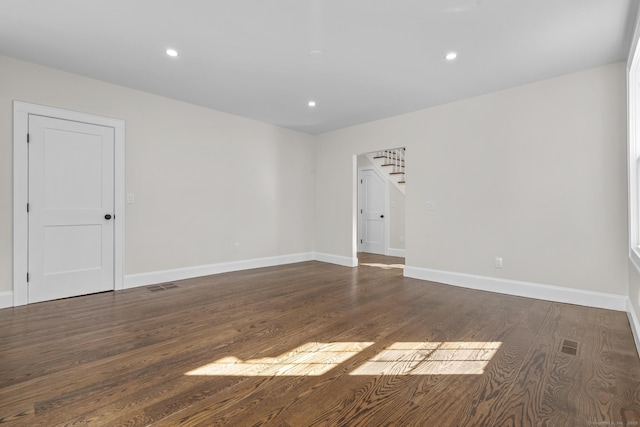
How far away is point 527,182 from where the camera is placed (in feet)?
12.2

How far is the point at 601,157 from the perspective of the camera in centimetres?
326

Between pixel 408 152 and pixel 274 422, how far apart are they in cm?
422

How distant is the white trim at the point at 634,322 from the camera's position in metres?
2.33

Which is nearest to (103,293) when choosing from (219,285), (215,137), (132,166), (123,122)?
(219,285)

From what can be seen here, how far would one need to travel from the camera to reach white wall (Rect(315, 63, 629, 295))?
324 cm

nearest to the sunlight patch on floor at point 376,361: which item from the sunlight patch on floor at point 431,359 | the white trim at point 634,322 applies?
the sunlight patch on floor at point 431,359

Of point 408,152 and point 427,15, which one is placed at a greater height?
point 427,15

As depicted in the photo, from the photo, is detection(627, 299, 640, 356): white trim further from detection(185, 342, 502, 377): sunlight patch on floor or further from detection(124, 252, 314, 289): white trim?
detection(124, 252, 314, 289): white trim

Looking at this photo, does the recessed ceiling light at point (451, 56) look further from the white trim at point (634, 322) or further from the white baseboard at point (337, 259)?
the white baseboard at point (337, 259)

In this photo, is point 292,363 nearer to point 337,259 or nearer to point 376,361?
point 376,361

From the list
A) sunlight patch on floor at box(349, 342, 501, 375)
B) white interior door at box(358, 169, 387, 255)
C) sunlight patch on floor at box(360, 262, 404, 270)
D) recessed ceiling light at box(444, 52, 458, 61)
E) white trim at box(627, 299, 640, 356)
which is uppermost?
recessed ceiling light at box(444, 52, 458, 61)

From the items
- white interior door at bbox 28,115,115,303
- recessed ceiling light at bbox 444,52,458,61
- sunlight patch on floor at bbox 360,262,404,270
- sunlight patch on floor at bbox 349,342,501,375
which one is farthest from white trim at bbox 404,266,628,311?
white interior door at bbox 28,115,115,303

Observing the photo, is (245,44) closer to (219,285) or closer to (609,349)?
(219,285)

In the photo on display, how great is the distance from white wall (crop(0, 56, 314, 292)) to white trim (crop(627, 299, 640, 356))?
4.72m
